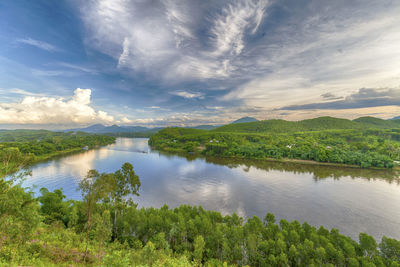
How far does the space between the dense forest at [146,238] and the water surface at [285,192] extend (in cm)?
1038

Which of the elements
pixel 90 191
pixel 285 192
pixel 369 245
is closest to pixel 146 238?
pixel 90 191

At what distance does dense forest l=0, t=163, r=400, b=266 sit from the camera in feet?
36.1

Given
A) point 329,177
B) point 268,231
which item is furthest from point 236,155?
point 268,231

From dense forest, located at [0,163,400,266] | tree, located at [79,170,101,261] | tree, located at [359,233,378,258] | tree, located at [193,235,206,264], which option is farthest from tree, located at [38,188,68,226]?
tree, located at [359,233,378,258]

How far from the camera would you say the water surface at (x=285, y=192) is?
27500mm

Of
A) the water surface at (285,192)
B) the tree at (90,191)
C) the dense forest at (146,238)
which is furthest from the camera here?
the water surface at (285,192)

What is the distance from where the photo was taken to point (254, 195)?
35969 millimetres

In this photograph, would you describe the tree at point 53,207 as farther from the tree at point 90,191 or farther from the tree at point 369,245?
the tree at point 369,245

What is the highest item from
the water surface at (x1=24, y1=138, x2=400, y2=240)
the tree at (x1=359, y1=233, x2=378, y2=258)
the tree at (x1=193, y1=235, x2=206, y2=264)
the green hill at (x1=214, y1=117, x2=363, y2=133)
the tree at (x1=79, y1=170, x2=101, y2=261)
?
the green hill at (x1=214, y1=117, x2=363, y2=133)

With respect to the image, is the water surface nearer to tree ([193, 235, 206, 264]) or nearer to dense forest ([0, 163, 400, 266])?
Result: dense forest ([0, 163, 400, 266])

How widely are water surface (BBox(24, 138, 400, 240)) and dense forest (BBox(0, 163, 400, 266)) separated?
1038cm

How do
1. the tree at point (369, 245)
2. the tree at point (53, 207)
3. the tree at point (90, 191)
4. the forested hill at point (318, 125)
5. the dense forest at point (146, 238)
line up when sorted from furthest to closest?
the forested hill at point (318, 125) → the tree at point (53, 207) → the tree at point (369, 245) → the tree at point (90, 191) → the dense forest at point (146, 238)

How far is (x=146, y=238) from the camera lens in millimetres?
19344

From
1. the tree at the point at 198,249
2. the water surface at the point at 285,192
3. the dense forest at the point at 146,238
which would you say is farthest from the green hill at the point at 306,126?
the tree at the point at 198,249
